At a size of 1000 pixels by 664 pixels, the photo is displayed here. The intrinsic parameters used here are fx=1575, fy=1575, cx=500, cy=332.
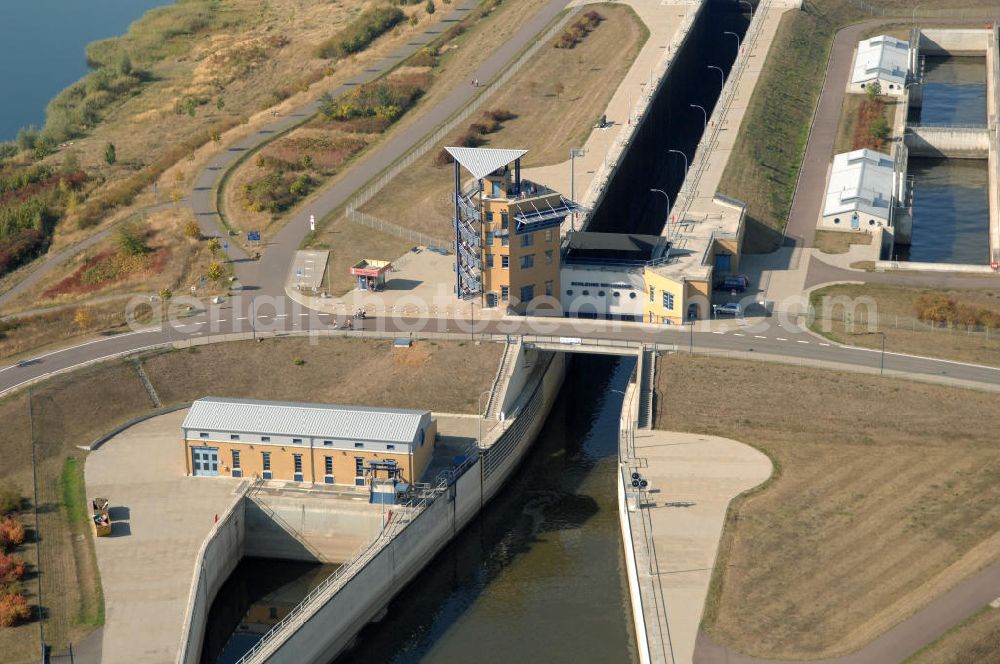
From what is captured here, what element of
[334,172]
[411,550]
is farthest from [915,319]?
[334,172]

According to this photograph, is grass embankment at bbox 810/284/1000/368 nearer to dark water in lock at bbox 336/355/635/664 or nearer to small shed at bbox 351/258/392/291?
dark water in lock at bbox 336/355/635/664

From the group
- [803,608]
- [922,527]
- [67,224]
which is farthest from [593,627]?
[67,224]

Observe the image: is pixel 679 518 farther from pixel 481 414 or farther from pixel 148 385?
pixel 148 385

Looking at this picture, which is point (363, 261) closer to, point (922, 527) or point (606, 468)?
point (606, 468)

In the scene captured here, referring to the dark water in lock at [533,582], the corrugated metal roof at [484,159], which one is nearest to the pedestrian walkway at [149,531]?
the dark water in lock at [533,582]

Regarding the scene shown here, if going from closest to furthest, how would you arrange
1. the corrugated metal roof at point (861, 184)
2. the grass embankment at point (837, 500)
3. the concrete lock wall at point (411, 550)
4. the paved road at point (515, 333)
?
the grass embankment at point (837, 500)
the concrete lock wall at point (411, 550)
the paved road at point (515, 333)
the corrugated metal roof at point (861, 184)

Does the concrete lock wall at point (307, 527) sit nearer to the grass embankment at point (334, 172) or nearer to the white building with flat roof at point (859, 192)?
the grass embankment at point (334, 172)

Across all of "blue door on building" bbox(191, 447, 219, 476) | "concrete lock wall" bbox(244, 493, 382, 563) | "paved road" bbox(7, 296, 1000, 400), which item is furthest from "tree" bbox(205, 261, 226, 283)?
"concrete lock wall" bbox(244, 493, 382, 563)
